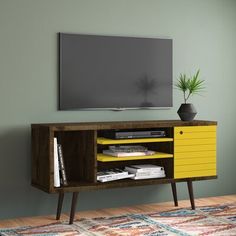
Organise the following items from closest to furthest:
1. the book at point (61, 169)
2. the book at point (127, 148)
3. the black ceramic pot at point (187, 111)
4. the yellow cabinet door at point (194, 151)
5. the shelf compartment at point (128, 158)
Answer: the book at point (61, 169)
the shelf compartment at point (128, 158)
the book at point (127, 148)
the yellow cabinet door at point (194, 151)
the black ceramic pot at point (187, 111)

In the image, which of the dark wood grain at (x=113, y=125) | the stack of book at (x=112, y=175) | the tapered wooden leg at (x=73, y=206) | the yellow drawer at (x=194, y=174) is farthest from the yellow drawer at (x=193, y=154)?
the tapered wooden leg at (x=73, y=206)

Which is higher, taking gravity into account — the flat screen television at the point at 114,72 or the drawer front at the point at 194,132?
the flat screen television at the point at 114,72

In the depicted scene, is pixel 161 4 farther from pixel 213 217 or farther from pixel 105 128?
pixel 213 217

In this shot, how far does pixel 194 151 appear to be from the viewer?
4738 millimetres

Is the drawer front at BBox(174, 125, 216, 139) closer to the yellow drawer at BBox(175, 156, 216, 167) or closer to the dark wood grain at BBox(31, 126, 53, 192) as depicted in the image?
the yellow drawer at BBox(175, 156, 216, 167)

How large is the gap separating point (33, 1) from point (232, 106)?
228 cm

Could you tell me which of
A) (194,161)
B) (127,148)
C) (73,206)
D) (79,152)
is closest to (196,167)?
(194,161)

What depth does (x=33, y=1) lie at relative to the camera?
4516 mm

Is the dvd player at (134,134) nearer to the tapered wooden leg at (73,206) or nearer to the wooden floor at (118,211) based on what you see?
the tapered wooden leg at (73,206)

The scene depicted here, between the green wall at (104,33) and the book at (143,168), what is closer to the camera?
the green wall at (104,33)

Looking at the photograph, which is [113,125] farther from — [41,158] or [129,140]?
[41,158]

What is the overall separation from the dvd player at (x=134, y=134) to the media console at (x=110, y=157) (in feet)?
0.12

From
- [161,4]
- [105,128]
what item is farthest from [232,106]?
[105,128]

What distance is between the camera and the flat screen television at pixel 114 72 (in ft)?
15.3
